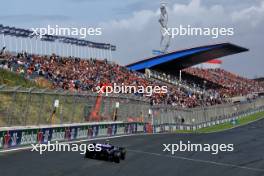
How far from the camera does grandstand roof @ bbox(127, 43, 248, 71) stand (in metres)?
74.7

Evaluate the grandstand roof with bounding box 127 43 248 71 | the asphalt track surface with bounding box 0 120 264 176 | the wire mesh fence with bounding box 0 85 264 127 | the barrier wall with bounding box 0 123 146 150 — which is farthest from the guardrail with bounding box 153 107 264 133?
the asphalt track surface with bounding box 0 120 264 176

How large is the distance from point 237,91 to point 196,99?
2416 centimetres

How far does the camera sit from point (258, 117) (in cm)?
7450

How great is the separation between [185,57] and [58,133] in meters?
55.2

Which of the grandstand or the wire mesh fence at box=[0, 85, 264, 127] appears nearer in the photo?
the wire mesh fence at box=[0, 85, 264, 127]

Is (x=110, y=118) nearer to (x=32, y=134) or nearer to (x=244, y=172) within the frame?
(x=32, y=134)

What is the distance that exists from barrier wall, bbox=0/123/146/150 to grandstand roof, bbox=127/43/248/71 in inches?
1466

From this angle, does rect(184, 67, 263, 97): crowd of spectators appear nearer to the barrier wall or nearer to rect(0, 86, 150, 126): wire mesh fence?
the barrier wall

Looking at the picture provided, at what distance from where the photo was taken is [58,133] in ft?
→ 85.7

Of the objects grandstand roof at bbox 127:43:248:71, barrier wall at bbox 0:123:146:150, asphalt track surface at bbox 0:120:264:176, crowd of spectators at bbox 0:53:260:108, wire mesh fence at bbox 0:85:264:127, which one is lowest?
asphalt track surface at bbox 0:120:264:176

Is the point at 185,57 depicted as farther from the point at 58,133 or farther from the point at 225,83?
the point at 58,133

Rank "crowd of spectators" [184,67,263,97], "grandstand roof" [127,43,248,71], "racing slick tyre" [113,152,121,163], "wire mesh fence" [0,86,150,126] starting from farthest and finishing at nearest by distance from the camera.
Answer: "crowd of spectators" [184,67,263,97] → "grandstand roof" [127,43,248,71] → "wire mesh fence" [0,86,150,126] → "racing slick tyre" [113,152,121,163]

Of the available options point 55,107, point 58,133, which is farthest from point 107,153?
point 58,133

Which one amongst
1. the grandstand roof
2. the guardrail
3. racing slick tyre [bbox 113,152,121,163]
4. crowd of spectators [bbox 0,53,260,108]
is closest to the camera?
racing slick tyre [bbox 113,152,121,163]
